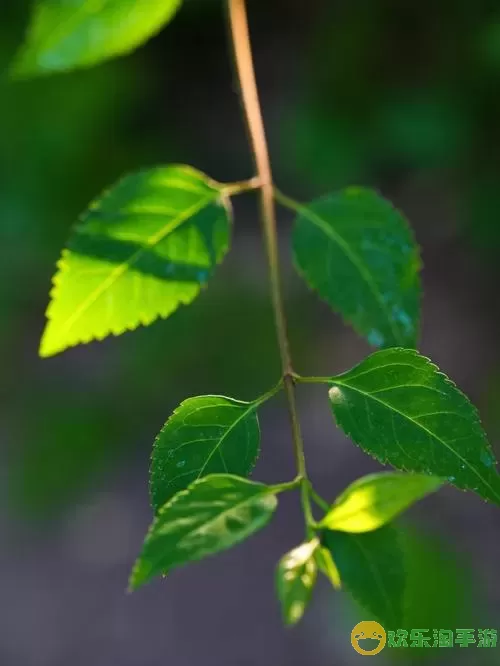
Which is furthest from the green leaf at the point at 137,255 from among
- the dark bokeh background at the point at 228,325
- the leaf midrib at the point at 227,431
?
the dark bokeh background at the point at 228,325

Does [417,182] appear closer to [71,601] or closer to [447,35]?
[447,35]

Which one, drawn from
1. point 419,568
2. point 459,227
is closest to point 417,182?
point 459,227

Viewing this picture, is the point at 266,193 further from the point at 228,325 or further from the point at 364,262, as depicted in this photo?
the point at 228,325

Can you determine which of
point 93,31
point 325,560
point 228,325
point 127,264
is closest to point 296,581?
point 325,560

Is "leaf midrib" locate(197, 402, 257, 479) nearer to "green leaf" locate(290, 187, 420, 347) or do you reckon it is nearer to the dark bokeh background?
"green leaf" locate(290, 187, 420, 347)

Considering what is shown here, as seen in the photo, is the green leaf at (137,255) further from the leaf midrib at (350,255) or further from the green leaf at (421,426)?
the green leaf at (421,426)
